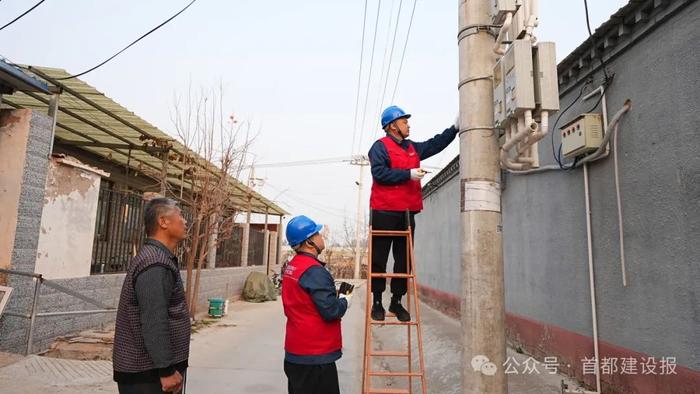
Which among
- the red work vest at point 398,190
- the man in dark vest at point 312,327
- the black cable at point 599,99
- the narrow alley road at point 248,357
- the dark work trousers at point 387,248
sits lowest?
the narrow alley road at point 248,357

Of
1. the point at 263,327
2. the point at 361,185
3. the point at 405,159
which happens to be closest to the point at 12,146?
the point at 405,159

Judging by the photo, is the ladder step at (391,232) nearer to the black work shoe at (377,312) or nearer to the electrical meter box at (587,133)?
the black work shoe at (377,312)

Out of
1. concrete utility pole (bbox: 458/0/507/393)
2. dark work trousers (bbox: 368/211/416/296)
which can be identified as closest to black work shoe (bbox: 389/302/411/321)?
dark work trousers (bbox: 368/211/416/296)

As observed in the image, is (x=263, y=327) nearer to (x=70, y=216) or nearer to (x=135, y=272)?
(x=70, y=216)

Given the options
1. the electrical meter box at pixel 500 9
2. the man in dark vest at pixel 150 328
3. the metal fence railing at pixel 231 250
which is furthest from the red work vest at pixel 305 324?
the metal fence railing at pixel 231 250

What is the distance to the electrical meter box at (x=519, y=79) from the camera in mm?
2580

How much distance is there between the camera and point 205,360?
6.83 m

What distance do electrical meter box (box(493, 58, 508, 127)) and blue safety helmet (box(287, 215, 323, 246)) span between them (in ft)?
4.90

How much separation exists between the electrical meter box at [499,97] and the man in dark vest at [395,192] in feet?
Result: 4.09

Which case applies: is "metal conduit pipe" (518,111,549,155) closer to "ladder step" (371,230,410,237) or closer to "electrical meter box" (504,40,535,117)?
"electrical meter box" (504,40,535,117)

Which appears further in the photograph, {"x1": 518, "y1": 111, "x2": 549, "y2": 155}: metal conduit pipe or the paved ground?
the paved ground

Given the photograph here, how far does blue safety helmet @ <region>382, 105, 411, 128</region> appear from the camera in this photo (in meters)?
4.26

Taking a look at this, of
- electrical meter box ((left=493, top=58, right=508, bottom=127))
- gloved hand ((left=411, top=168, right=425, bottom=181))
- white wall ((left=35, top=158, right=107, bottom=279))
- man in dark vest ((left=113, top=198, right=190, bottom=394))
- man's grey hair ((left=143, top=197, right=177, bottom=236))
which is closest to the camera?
man in dark vest ((left=113, top=198, right=190, bottom=394))

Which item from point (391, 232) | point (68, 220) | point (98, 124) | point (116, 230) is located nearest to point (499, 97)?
point (391, 232)
